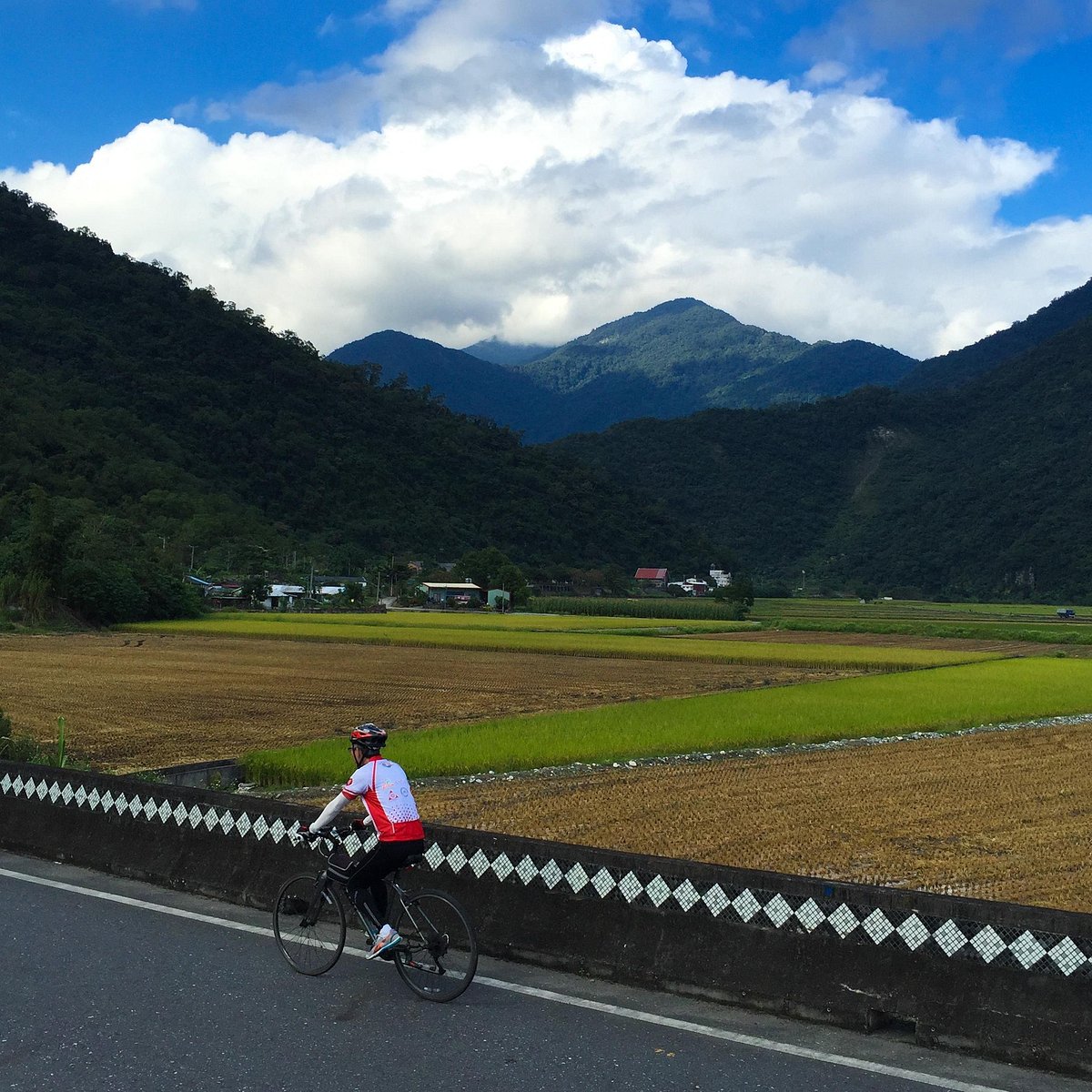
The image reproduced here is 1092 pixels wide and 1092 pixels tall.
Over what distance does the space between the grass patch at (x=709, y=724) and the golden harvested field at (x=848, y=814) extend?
4.89ft

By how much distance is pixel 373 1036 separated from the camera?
6453mm

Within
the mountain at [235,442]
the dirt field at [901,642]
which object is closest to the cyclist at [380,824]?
the dirt field at [901,642]

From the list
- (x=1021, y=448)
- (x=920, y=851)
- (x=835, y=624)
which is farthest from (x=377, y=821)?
(x=1021, y=448)

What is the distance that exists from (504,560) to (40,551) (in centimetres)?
6709

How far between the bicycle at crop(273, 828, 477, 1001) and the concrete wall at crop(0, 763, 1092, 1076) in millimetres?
626

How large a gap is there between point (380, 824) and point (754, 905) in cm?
237

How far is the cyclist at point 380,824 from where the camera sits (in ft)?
23.9

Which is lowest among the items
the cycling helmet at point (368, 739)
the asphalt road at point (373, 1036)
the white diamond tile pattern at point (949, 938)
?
the asphalt road at point (373, 1036)

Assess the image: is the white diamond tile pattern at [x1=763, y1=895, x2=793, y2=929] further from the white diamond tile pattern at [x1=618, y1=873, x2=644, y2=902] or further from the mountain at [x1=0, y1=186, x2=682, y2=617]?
the mountain at [x1=0, y1=186, x2=682, y2=617]

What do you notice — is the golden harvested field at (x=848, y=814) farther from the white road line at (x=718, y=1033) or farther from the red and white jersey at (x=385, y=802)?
the red and white jersey at (x=385, y=802)

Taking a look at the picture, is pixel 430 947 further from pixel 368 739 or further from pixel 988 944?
pixel 988 944

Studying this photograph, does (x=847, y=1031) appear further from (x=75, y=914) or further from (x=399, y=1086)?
(x=75, y=914)

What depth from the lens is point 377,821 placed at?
7324 millimetres

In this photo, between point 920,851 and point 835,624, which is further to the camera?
point 835,624
